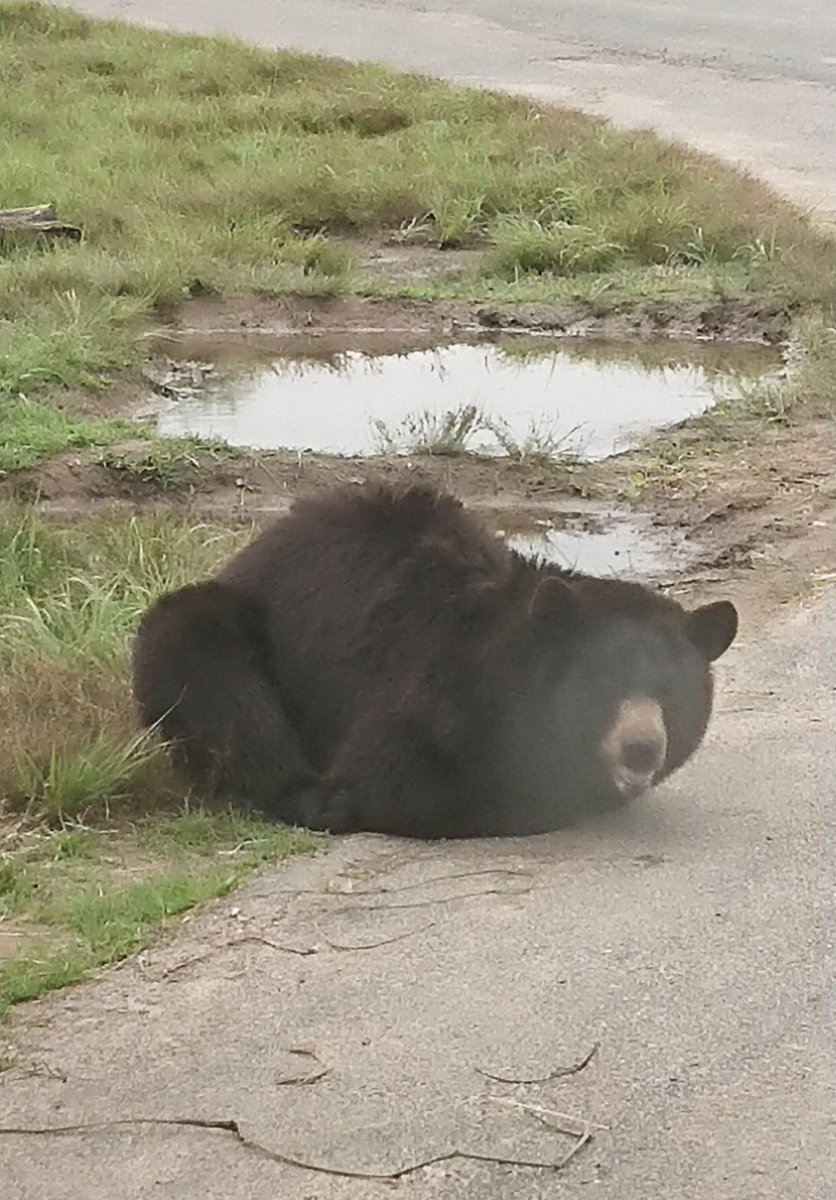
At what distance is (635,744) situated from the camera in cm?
561

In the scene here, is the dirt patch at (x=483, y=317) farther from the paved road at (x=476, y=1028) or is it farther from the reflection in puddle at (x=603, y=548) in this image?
the paved road at (x=476, y=1028)

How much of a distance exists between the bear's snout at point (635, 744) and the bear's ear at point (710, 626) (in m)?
0.24

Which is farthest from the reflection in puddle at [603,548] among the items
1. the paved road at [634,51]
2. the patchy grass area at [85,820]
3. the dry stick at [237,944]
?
the paved road at [634,51]

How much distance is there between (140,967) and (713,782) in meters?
2.00

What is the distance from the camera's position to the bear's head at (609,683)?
18.6ft

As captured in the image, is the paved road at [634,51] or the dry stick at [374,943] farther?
the paved road at [634,51]

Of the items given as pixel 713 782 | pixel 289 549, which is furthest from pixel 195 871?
pixel 713 782

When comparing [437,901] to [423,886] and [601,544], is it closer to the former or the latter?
[423,886]

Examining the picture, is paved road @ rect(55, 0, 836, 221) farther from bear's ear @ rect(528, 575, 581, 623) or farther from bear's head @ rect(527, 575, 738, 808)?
bear's ear @ rect(528, 575, 581, 623)

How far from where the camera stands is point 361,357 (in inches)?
497

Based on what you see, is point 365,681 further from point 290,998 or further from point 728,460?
point 728,460

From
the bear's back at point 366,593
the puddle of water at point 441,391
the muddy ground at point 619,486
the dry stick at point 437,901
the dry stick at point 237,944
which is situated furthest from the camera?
the puddle of water at point 441,391

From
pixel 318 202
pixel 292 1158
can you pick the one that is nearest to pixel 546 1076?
pixel 292 1158

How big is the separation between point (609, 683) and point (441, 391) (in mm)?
6384
